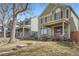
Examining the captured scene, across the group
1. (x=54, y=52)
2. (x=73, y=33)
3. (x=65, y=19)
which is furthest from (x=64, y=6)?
(x=54, y=52)

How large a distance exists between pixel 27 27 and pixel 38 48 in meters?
0.31

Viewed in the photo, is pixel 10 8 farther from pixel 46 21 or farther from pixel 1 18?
pixel 46 21

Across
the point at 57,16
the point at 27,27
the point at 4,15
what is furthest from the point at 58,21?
the point at 4,15

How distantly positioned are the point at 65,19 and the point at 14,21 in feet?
2.14

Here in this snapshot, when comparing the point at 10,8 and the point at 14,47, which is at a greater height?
the point at 10,8

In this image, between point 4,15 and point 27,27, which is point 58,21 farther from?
point 4,15

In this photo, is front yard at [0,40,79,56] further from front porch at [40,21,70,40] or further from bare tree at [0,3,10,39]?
bare tree at [0,3,10,39]

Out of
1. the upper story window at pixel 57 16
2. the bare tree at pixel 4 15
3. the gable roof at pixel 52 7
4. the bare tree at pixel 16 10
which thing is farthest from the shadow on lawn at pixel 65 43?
the bare tree at pixel 4 15

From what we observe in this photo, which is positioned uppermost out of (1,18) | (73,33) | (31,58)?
(1,18)

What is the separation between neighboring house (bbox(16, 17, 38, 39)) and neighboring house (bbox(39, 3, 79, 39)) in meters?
0.08

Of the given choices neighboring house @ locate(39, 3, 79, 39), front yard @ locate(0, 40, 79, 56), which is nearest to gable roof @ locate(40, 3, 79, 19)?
neighboring house @ locate(39, 3, 79, 39)

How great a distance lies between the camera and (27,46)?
3.17 m

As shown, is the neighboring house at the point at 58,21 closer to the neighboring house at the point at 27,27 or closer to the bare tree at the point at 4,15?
the neighboring house at the point at 27,27

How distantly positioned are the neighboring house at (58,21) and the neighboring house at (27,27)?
0.08 meters
